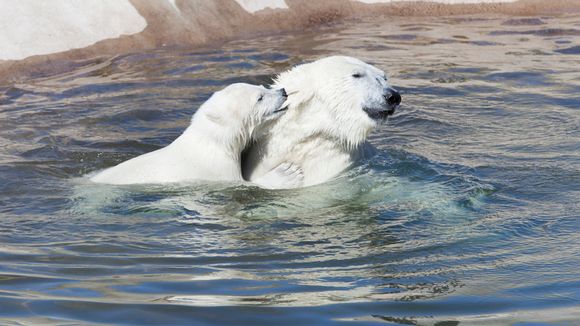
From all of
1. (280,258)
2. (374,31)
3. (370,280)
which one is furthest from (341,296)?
(374,31)

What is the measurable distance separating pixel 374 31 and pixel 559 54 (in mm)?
2328

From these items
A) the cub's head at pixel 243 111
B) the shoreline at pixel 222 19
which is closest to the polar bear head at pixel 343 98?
the cub's head at pixel 243 111

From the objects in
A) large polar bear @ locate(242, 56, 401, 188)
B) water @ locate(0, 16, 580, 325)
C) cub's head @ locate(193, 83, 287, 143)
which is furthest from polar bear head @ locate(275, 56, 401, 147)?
water @ locate(0, 16, 580, 325)

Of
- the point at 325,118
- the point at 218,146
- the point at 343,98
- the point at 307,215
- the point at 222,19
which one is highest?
the point at 222,19

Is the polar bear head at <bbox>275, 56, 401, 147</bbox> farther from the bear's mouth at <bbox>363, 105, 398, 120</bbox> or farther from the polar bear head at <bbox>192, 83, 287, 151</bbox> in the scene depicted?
the polar bear head at <bbox>192, 83, 287, 151</bbox>

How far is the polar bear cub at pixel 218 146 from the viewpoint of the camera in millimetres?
5602

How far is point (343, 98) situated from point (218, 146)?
77 cm

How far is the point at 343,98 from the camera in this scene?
5.55m

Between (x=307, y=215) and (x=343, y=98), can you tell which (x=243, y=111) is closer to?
(x=343, y=98)

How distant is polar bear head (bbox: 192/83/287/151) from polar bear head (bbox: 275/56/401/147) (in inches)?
5.2

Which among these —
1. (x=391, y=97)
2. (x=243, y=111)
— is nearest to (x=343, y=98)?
(x=391, y=97)

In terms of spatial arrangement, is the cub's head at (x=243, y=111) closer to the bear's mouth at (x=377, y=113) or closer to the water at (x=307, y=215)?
the water at (x=307, y=215)

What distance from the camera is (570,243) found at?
4.58 m

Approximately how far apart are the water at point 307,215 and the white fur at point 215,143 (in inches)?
4.7
